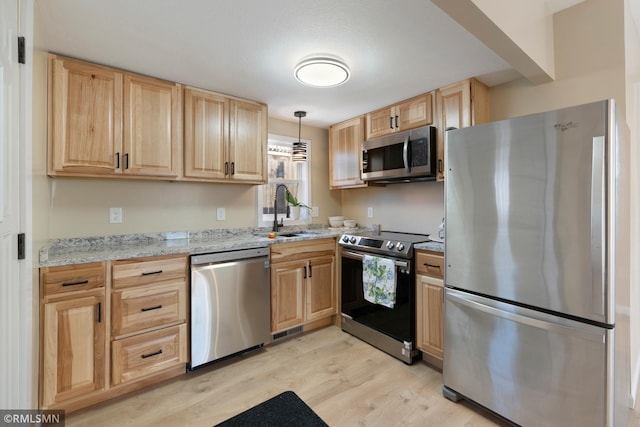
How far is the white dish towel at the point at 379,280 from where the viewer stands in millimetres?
2455

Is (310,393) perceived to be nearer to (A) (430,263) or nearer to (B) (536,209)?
(A) (430,263)

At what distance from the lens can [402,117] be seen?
2777 mm

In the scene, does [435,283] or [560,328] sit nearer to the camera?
[560,328]

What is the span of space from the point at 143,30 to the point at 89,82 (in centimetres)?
67

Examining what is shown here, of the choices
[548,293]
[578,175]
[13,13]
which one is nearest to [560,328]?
[548,293]

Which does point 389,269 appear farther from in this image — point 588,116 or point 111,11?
point 111,11

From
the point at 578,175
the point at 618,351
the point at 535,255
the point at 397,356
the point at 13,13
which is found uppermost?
the point at 13,13

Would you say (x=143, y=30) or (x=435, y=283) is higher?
(x=143, y=30)

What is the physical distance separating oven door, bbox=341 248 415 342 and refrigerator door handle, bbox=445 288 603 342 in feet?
1.64

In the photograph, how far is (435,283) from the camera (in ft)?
7.30

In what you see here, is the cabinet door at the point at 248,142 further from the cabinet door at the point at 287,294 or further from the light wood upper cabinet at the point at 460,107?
the light wood upper cabinet at the point at 460,107

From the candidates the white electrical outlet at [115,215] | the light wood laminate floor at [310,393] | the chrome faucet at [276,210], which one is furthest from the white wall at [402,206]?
the white electrical outlet at [115,215]

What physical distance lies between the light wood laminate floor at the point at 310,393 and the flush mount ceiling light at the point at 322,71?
2.19 meters

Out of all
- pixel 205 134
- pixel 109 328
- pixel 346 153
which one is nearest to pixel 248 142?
pixel 205 134
